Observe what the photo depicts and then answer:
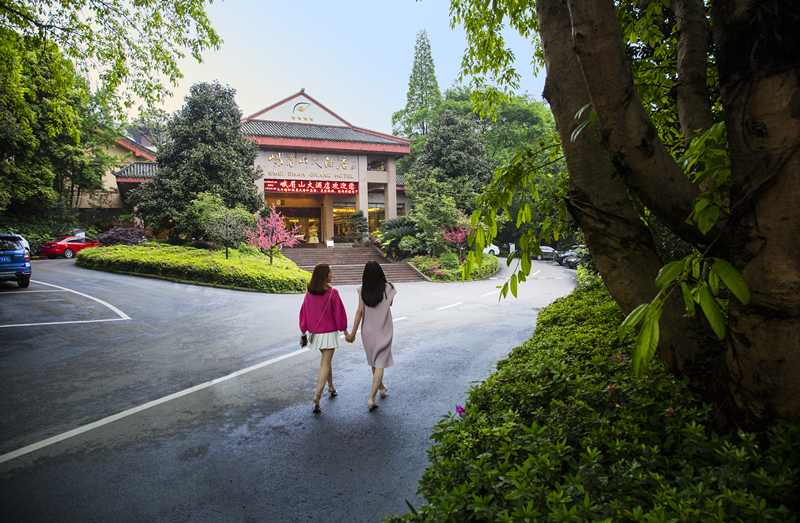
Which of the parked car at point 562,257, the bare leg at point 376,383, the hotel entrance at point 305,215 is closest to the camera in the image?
the bare leg at point 376,383

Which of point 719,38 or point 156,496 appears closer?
Result: point 719,38

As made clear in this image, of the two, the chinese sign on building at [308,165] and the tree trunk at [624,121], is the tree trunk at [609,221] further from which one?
the chinese sign on building at [308,165]

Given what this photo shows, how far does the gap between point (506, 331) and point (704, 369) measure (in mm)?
6203

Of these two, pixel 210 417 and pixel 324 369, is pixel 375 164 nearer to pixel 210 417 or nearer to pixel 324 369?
pixel 324 369

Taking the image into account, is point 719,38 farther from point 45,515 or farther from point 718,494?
point 45,515

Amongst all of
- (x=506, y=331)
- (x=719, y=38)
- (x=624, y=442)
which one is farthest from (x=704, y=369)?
(x=506, y=331)

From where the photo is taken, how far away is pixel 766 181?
130cm

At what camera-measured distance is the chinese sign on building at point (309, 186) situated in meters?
27.0

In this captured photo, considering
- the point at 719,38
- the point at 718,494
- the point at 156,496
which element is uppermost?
the point at 719,38

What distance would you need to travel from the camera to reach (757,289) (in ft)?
4.52

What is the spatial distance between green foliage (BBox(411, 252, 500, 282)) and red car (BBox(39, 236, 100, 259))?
18.8 meters

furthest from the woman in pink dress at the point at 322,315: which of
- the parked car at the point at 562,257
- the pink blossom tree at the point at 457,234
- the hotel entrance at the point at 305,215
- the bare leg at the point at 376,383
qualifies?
the hotel entrance at the point at 305,215

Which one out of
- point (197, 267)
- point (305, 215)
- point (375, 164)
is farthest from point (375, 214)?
Result: point (197, 267)

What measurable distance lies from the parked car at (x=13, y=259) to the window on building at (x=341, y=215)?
20684mm
